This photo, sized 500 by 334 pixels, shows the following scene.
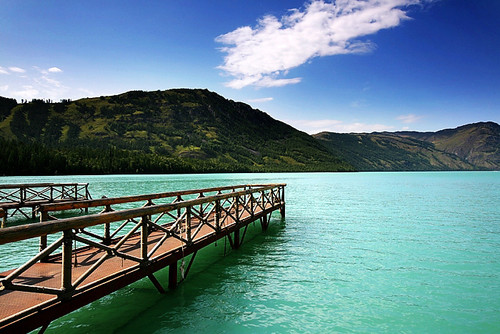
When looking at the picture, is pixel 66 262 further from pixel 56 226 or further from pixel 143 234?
pixel 143 234

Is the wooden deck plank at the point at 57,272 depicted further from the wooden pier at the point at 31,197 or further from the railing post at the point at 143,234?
the wooden pier at the point at 31,197

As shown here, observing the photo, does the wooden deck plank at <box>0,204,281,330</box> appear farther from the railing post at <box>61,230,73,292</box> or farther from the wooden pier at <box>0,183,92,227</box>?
the wooden pier at <box>0,183,92,227</box>

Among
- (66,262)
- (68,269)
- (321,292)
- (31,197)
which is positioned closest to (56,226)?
(66,262)

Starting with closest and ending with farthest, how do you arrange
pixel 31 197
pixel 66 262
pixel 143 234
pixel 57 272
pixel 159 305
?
1. pixel 66 262
2. pixel 57 272
3. pixel 143 234
4. pixel 159 305
5. pixel 31 197

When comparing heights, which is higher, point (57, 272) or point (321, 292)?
point (57, 272)

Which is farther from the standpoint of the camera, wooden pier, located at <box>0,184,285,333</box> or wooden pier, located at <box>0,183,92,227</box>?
wooden pier, located at <box>0,183,92,227</box>

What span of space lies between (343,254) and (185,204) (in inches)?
358

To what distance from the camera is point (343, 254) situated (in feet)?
51.0

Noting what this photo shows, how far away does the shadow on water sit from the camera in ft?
26.0

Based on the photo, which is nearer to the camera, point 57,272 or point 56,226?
point 56,226

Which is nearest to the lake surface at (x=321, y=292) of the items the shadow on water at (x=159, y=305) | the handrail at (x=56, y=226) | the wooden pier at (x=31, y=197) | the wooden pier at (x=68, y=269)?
the shadow on water at (x=159, y=305)

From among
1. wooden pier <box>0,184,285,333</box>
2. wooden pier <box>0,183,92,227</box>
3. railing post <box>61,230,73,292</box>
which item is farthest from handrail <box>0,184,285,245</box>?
wooden pier <box>0,183,92,227</box>

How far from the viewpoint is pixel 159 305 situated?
927 cm

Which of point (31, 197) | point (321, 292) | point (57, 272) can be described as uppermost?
point (57, 272)
